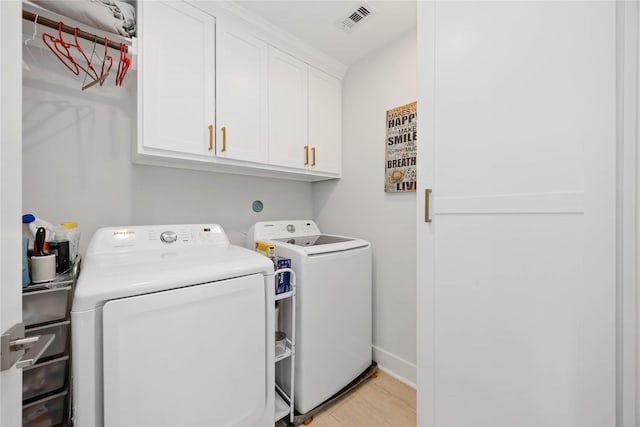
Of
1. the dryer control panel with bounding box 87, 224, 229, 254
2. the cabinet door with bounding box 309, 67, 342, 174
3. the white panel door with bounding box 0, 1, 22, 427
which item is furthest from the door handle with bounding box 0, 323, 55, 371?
the cabinet door with bounding box 309, 67, 342, 174

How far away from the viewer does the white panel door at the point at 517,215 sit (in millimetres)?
774

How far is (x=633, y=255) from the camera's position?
0.73 m

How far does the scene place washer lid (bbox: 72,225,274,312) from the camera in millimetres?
865

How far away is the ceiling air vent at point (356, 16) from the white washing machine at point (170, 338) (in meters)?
1.67

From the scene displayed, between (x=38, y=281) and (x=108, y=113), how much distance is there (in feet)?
3.46

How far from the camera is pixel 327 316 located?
1609 mm

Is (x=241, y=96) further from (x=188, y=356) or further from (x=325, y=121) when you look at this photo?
(x=188, y=356)

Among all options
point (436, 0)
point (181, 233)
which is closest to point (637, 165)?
point (436, 0)

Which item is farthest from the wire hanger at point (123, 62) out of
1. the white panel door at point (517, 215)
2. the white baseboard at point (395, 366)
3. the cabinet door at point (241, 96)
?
the white baseboard at point (395, 366)

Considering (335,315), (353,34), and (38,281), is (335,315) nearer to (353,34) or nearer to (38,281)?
(38,281)

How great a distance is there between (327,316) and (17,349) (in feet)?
4.48

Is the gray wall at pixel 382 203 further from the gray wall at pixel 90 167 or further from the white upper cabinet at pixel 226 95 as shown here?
the gray wall at pixel 90 167

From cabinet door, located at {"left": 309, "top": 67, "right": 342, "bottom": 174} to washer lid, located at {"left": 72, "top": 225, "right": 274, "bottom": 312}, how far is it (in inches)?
40.9

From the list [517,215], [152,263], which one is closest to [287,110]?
[152,263]
